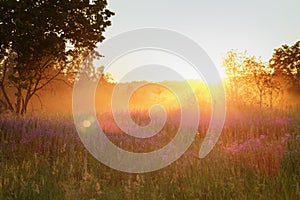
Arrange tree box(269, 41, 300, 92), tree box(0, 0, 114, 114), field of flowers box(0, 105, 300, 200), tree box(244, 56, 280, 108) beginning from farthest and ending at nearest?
tree box(269, 41, 300, 92)
tree box(244, 56, 280, 108)
tree box(0, 0, 114, 114)
field of flowers box(0, 105, 300, 200)

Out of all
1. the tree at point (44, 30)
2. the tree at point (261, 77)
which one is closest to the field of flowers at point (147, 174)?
the tree at point (44, 30)

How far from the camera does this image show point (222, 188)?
3.93 m

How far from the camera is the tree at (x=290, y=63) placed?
78.9ft

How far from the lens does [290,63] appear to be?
2434 centimetres

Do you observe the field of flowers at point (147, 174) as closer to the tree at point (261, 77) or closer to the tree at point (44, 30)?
the tree at point (44, 30)

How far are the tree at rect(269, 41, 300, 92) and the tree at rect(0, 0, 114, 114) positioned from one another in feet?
52.8

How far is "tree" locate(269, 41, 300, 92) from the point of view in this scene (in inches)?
947

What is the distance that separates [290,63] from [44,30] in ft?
63.2

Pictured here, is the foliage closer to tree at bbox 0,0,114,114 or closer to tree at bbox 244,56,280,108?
tree at bbox 244,56,280,108

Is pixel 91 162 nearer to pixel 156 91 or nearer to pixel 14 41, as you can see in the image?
pixel 14 41

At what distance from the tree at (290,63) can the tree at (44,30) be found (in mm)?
16095

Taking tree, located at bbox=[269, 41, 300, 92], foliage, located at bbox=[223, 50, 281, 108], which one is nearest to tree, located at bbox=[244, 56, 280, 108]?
foliage, located at bbox=[223, 50, 281, 108]

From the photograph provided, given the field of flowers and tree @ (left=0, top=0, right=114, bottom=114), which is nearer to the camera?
the field of flowers

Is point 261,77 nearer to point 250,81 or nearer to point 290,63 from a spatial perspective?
point 250,81
